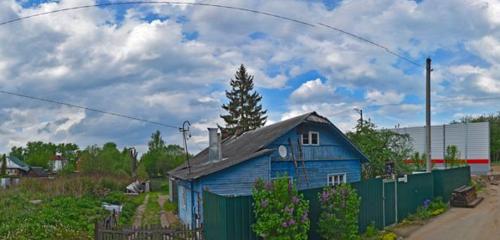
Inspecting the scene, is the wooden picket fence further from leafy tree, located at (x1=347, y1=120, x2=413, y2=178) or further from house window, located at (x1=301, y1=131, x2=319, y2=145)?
leafy tree, located at (x1=347, y1=120, x2=413, y2=178)

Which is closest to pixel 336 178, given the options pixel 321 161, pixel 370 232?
pixel 321 161

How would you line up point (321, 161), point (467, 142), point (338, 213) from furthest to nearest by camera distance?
point (467, 142) → point (321, 161) → point (338, 213)

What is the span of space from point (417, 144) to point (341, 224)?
39110mm

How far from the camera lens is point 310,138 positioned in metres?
20.7

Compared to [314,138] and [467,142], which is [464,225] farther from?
[467,142]

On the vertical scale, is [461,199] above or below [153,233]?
below

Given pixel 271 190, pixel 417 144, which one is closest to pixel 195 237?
pixel 271 190

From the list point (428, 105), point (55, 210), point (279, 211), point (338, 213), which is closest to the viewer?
point (279, 211)

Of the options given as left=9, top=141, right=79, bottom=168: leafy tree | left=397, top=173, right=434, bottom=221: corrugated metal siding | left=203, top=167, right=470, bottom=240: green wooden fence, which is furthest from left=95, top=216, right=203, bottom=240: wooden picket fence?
left=9, top=141, right=79, bottom=168: leafy tree

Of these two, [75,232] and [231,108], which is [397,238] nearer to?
[75,232]

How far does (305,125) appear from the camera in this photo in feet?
66.9

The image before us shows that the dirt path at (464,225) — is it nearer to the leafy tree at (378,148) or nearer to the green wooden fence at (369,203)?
the green wooden fence at (369,203)

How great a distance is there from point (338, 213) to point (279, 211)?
2.09 metres

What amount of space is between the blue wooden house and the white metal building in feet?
69.3
